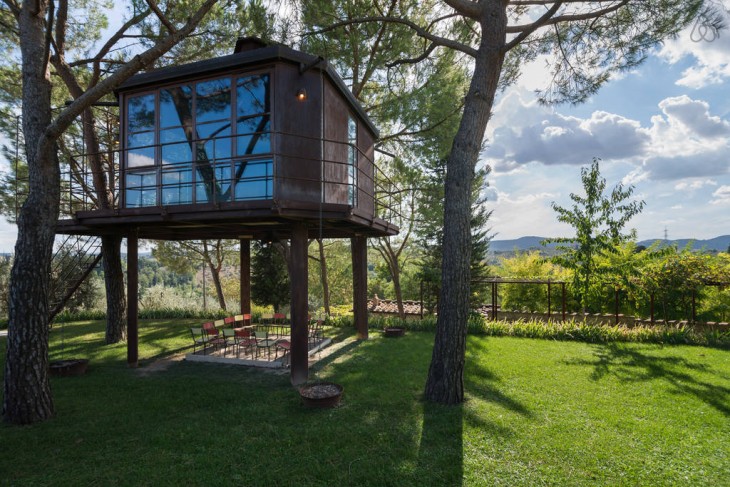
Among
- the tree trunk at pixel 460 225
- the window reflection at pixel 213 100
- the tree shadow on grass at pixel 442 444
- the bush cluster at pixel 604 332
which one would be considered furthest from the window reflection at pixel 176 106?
the bush cluster at pixel 604 332

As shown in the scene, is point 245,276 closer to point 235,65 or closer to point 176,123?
point 176,123

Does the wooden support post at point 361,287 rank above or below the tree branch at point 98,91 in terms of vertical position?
below

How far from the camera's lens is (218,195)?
8.32m

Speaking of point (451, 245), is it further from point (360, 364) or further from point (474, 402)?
point (360, 364)

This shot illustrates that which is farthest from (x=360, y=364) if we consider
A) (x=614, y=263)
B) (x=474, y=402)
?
(x=614, y=263)

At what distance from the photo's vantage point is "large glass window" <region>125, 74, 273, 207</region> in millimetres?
8062

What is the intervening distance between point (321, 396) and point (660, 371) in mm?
7540

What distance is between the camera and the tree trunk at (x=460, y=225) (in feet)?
21.2

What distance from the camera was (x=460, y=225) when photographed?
6.49 meters

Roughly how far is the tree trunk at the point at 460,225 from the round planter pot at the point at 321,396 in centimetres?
164

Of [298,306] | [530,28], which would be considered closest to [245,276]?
[298,306]

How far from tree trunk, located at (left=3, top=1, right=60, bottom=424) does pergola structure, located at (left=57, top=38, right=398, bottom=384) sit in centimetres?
198

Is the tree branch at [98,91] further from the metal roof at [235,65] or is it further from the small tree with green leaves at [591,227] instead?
the small tree with green leaves at [591,227]

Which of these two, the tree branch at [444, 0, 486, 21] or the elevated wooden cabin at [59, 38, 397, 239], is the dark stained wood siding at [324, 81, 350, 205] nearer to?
the elevated wooden cabin at [59, 38, 397, 239]
